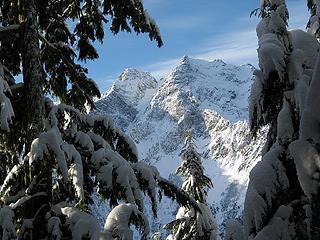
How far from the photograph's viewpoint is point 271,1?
12.7 feet

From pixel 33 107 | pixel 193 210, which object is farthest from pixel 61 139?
pixel 193 210

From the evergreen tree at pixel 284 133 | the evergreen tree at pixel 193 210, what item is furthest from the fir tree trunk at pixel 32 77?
the evergreen tree at pixel 193 210

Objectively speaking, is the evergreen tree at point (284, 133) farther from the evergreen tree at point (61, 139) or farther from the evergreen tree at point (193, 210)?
the evergreen tree at point (193, 210)

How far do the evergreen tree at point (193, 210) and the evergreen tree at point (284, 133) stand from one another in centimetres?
1308

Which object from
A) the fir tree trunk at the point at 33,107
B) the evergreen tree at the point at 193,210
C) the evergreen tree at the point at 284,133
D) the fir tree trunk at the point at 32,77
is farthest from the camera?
the evergreen tree at the point at 193,210

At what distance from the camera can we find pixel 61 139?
466cm

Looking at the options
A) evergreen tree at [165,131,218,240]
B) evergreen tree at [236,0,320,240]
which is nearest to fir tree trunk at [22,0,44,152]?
evergreen tree at [236,0,320,240]

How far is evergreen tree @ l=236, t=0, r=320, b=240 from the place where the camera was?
7.80ft

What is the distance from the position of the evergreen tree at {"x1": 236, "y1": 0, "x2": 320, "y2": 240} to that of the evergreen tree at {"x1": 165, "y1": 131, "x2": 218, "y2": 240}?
13.1 meters

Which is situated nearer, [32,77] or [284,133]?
[284,133]

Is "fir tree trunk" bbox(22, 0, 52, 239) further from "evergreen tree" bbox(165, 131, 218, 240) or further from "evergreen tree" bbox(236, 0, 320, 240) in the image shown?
"evergreen tree" bbox(165, 131, 218, 240)

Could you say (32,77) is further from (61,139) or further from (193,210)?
(193,210)

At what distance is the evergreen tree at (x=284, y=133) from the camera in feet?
7.80

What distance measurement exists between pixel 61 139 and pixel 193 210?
41.1 feet
